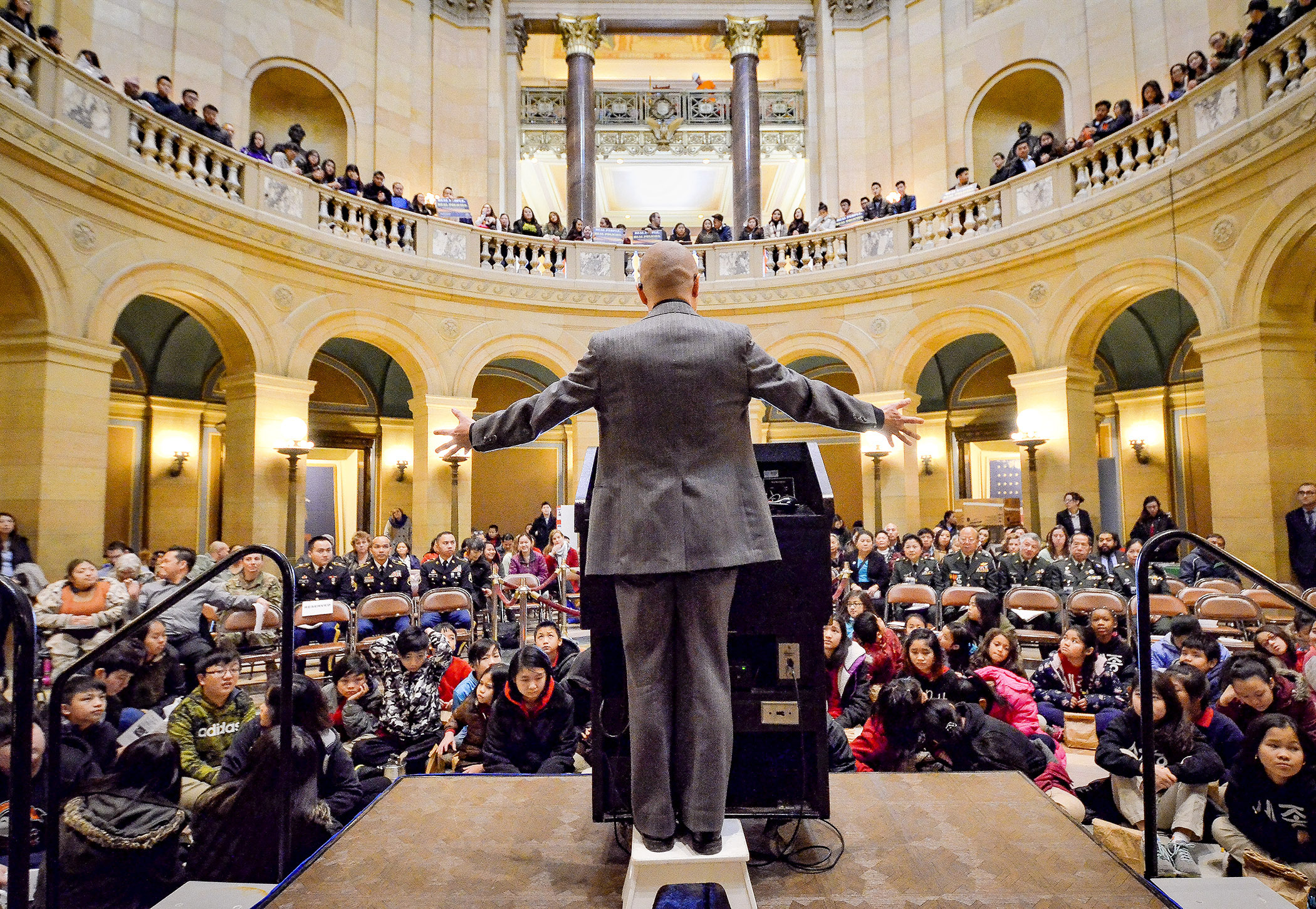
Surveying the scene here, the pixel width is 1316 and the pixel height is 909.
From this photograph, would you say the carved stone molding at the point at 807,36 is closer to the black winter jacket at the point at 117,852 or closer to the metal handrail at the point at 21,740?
the black winter jacket at the point at 117,852

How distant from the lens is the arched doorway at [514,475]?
15383 millimetres

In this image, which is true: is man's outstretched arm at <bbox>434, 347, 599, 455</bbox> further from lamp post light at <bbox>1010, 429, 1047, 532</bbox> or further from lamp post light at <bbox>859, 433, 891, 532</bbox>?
lamp post light at <bbox>859, 433, 891, 532</bbox>

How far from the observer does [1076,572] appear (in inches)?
308

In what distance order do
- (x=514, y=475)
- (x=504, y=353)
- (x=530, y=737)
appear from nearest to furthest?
1. (x=530, y=737)
2. (x=504, y=353)
3. (x=514, y=475)

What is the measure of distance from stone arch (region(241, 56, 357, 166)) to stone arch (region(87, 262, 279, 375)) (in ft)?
15.6

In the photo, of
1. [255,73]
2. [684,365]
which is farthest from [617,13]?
[684,365]

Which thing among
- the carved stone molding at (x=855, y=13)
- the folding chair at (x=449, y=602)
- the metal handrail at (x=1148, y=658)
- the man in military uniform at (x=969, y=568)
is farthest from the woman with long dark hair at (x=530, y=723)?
the carved stone molding at (x=855, y=13)

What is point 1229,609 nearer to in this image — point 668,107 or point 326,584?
point 326,584

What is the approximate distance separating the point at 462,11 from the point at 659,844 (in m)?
16.1

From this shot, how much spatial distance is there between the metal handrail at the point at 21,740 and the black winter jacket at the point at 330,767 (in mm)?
1514

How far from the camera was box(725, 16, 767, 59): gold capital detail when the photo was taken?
15.1m

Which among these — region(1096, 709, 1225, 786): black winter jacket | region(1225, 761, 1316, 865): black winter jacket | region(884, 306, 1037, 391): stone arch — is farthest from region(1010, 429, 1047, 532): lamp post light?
region(1225, 761, 1316, 865): black winter jacket

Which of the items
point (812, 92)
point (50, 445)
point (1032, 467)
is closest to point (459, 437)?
point (50, 445)

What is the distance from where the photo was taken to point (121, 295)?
26.9 feet
